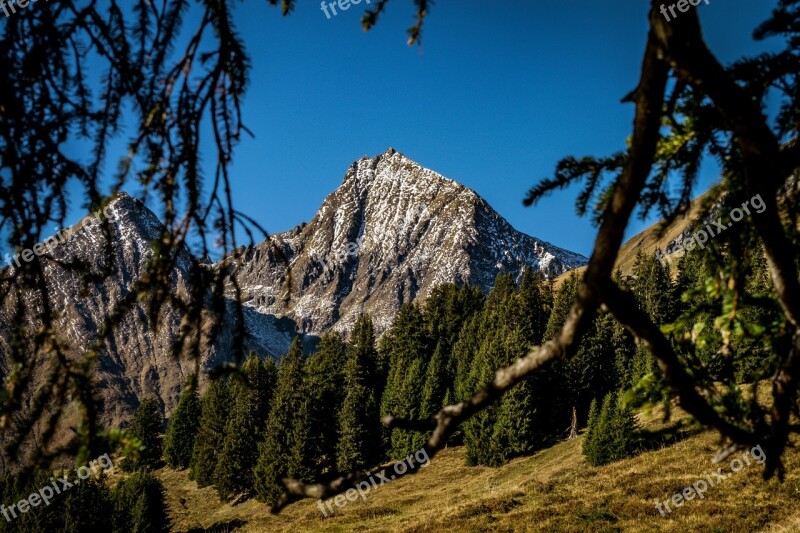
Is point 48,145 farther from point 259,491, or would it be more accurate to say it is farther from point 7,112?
point 259,491

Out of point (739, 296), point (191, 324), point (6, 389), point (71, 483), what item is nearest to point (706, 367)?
point (739, 296)

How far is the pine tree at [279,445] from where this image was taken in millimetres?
44062

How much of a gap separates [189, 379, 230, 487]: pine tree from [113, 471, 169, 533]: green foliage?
33.9 feet

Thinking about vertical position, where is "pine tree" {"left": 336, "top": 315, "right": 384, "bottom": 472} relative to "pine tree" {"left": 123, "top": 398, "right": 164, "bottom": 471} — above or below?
below

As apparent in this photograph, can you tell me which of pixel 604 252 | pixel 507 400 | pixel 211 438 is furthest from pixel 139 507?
pixel 604 252

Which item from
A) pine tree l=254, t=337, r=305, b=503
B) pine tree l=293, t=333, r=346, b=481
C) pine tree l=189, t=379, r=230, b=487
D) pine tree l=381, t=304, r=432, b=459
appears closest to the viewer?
pine tree l=293, t=333, r=346, b=481

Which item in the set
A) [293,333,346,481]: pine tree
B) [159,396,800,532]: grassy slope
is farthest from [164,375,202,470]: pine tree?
[159,396,800,532]: grassy slope

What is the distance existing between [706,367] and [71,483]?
46.0 m

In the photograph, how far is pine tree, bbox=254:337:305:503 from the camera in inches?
1735

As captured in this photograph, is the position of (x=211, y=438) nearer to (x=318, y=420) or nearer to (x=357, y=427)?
(x=318, y=420)

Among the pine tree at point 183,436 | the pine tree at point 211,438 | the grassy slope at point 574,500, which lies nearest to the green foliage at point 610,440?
the grassy slope at point 574,500

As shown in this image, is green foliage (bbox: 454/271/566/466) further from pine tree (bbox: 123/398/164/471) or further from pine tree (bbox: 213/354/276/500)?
pine tree (bbox: 123/398/164/471)

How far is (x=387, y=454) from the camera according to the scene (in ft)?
157

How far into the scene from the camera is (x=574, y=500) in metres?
22.7
